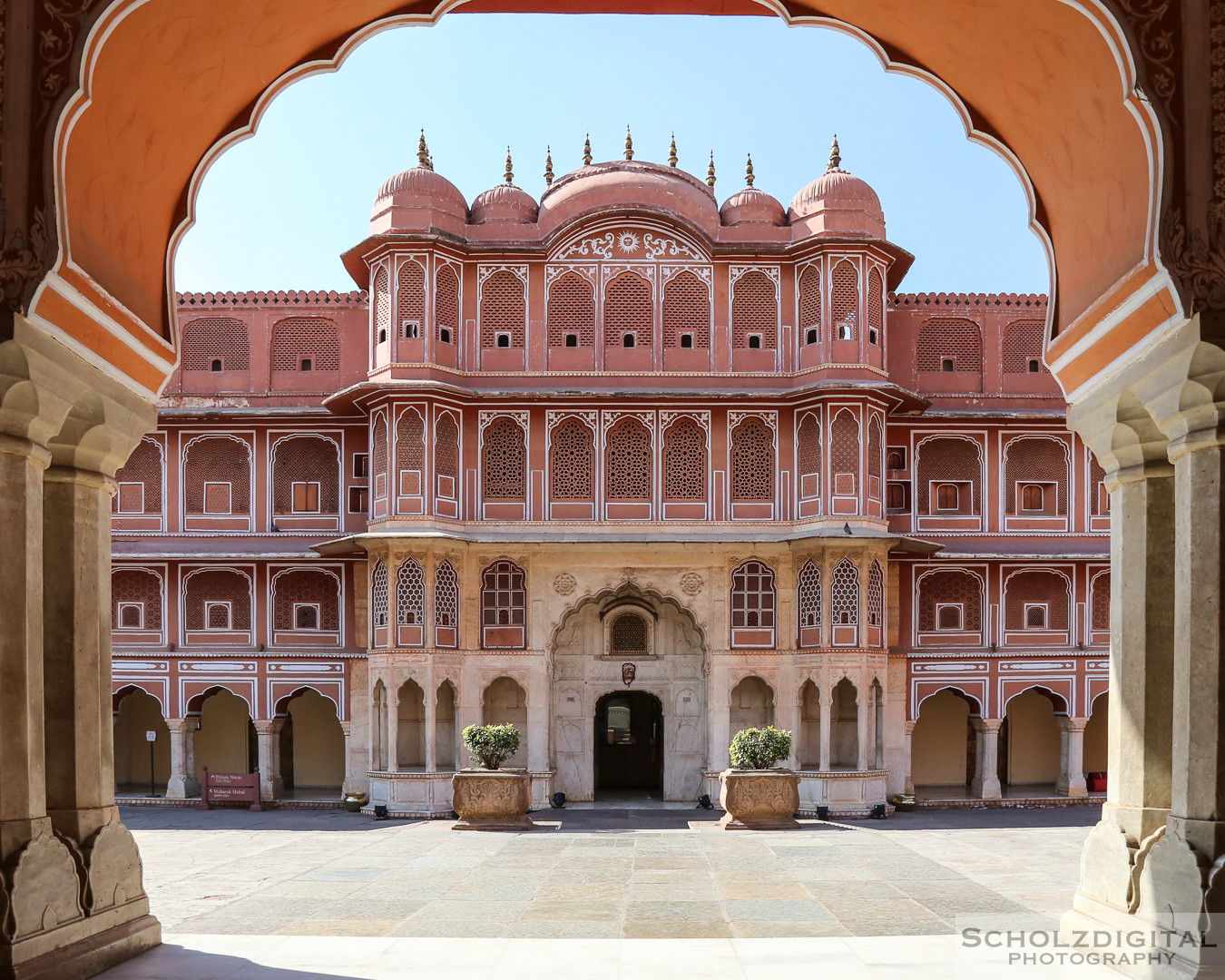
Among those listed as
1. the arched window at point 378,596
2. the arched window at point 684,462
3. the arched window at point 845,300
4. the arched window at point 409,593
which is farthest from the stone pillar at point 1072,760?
the arched window at point 378,596

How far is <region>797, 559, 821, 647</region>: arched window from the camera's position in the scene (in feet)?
68.5

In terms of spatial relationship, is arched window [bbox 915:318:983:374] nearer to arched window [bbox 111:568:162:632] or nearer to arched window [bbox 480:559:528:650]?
arched window [bbox 480:559:528:650]

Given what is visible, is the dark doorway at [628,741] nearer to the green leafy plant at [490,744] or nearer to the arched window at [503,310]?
the green leafy plant at [490,744]

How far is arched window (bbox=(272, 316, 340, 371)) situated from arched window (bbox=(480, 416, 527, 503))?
401 cm

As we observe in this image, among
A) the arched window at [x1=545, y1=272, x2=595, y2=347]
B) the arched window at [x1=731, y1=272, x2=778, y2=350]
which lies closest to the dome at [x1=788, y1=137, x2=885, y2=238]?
the arched window at [x1=731, y1=272, x2=778, y2=350]

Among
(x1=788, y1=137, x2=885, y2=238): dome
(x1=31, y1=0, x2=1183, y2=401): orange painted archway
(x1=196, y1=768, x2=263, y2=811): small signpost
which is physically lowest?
(x1=196, y1=768, x2=263, y2=811): small signpost

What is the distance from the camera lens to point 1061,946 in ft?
21.4

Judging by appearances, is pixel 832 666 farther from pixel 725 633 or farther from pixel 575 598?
pixel 575 598

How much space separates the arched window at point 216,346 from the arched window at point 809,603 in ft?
39.3

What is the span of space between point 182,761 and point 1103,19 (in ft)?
70.3

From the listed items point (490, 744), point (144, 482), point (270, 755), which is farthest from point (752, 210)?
point (270, 755)

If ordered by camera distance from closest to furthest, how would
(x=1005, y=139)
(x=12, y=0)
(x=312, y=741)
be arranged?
(x=12, y=0)
(x=1005, y=139)
(x=312, y=741)

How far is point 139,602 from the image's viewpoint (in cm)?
2286

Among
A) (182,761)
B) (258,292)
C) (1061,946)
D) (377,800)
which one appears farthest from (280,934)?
(258,292)
